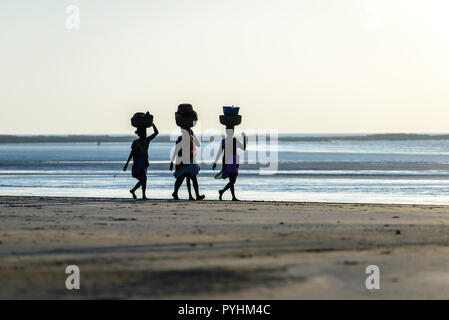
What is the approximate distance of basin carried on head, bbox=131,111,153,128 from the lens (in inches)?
824

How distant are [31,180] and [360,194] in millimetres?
15052

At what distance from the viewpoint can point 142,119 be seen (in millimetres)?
20922

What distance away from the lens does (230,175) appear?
21125 mm

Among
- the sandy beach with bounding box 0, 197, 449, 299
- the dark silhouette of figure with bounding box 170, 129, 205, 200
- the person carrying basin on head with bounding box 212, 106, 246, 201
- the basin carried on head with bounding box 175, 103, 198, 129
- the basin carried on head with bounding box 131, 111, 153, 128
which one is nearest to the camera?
the sandy beach with bounding box 0, 197, 449, 299

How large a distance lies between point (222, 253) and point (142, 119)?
1056 cm

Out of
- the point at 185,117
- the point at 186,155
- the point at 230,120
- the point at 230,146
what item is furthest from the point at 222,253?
the point at 230,120

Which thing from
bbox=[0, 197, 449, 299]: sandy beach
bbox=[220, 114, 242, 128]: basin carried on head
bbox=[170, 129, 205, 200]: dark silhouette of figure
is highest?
A: bbox=[220, 114, 242, 128]: basin carried on head

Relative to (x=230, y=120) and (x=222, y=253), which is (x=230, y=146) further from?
(x=222, y=253)

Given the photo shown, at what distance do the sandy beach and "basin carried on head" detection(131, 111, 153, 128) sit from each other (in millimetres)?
4184

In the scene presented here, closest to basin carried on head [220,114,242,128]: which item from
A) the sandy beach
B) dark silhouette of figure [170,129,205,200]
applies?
dark silhouette of figure [170,129,205,200]

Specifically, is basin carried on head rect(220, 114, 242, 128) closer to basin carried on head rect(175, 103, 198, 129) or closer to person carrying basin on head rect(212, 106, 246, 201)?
person carrying basin on head rect(212, 106, 246, 201)

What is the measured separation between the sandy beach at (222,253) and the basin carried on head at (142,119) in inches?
165
